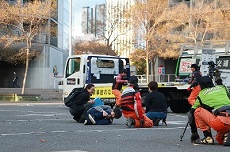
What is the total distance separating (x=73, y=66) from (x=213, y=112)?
18.5 meters

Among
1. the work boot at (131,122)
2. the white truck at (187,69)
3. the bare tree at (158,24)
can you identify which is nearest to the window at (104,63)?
the white truck at (187,69)

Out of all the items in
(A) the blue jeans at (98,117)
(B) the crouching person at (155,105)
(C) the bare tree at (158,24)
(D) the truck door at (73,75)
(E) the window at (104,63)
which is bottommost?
(A) the blue jeans at (98,117)

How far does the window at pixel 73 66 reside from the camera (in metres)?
28.9

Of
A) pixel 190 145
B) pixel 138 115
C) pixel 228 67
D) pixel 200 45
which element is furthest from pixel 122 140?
pixel 200 45

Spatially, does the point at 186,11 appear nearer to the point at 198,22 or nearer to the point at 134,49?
the point at 198,22

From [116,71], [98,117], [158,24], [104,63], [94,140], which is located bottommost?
[94,140]

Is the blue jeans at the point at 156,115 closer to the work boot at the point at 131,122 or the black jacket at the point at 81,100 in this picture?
the work boot at the point at 131,122

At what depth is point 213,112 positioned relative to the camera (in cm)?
1116

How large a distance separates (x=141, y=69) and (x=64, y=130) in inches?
2514

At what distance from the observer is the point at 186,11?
4991 centimetres

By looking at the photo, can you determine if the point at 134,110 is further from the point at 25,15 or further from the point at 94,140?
the point at 25,15

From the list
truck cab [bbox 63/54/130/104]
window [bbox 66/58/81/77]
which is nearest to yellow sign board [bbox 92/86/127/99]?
truck cab [bbox 63/54/130/104]

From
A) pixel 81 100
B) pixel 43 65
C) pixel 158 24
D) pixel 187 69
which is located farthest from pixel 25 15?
pixel 81 100

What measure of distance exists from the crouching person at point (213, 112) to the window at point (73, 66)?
1769 centimetres
